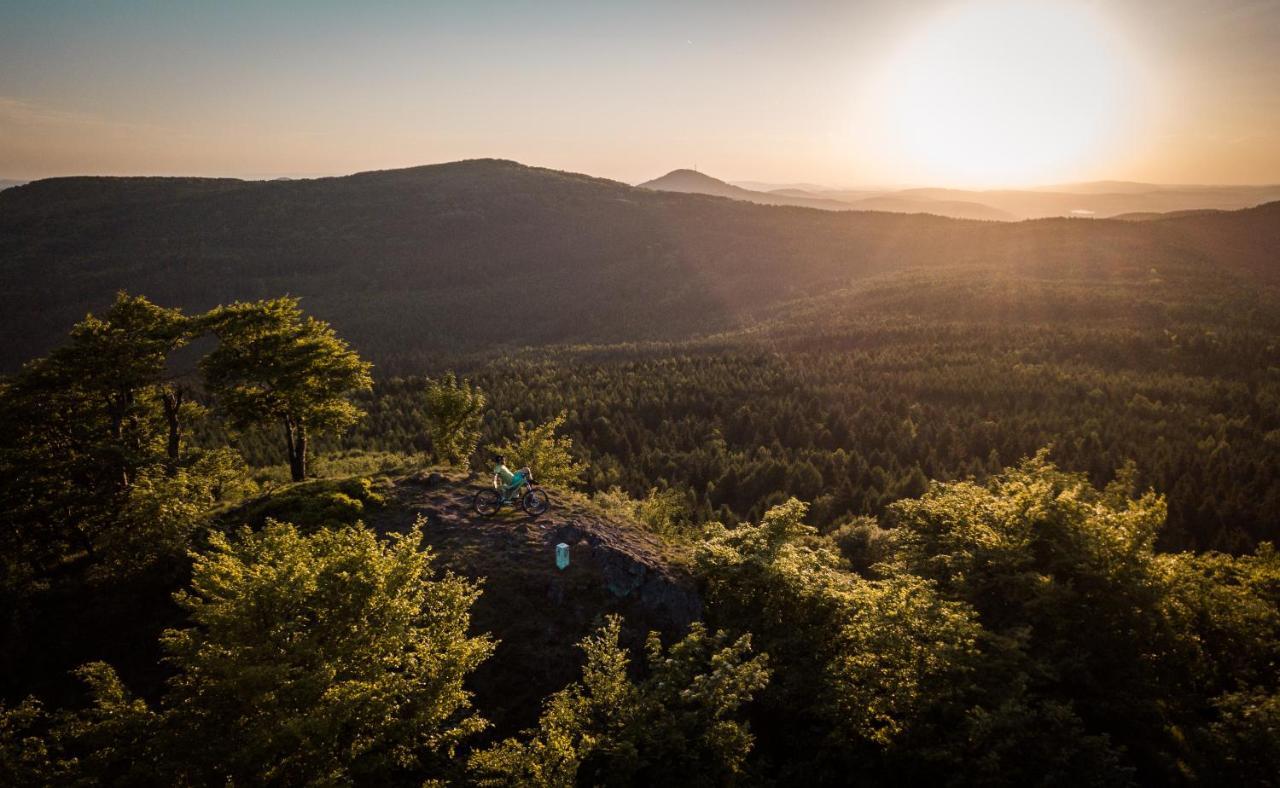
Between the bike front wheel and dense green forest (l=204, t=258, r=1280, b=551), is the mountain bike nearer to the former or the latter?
the bike front wheel

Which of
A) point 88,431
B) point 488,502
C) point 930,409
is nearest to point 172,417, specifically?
point 88,431

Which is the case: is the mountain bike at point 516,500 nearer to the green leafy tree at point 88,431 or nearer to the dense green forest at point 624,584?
the dense green forest at point 624,584

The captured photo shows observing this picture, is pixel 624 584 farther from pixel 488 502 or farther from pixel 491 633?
pixel 488 502

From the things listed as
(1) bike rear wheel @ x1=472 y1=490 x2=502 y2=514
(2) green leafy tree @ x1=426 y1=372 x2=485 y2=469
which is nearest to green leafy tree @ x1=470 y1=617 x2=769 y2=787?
(1) bike rear wheel @ x1=472 y1=490 x2=502 y2=514

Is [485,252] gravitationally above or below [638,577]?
above

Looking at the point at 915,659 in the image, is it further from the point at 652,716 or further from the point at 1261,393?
the point at 1261,393
